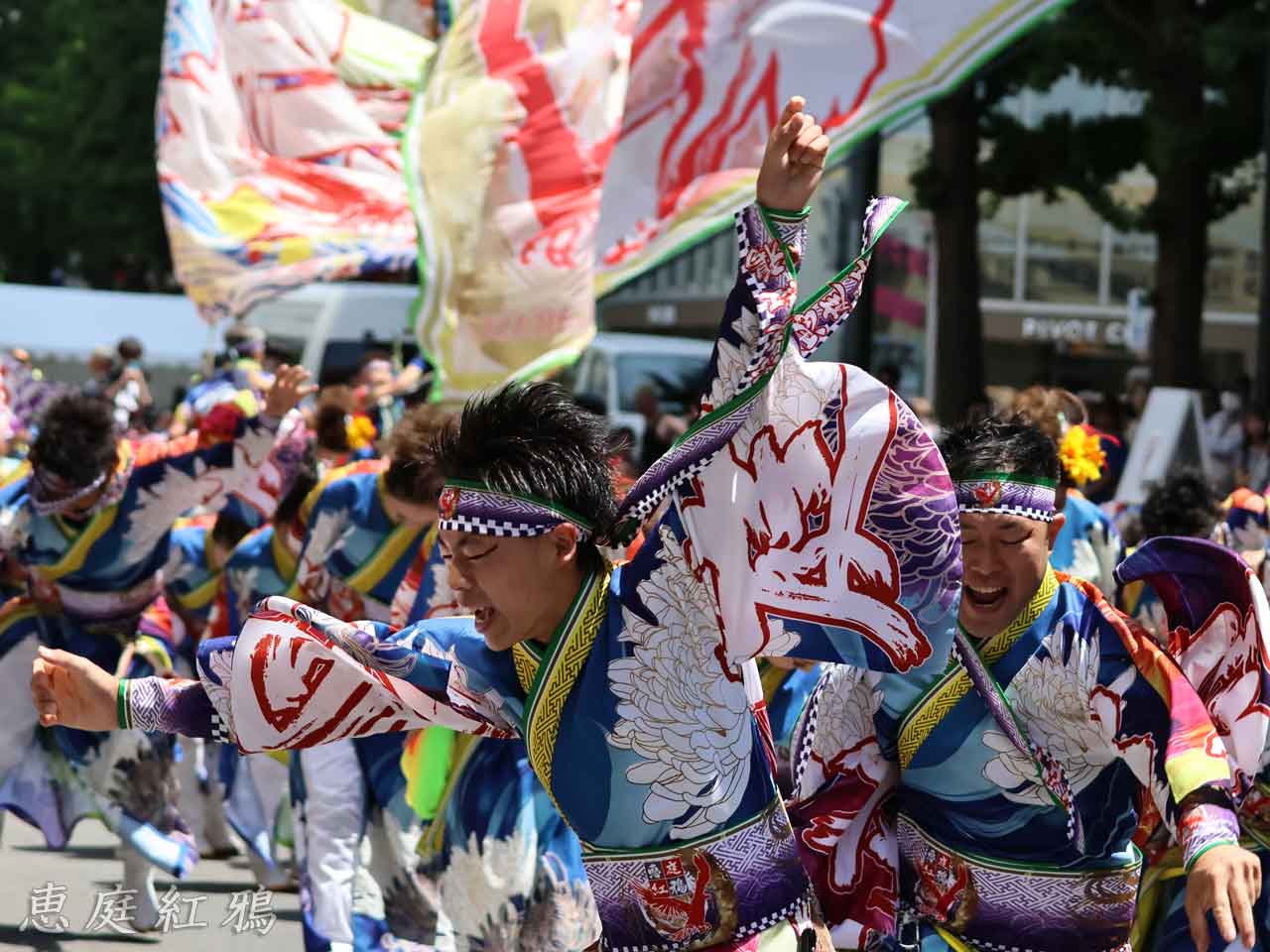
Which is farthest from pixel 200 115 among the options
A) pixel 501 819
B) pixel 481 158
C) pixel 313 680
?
pixel 313 680

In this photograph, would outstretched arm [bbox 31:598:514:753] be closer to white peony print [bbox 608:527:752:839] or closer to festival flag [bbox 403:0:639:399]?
white peony print [bbox 608:527:752:839]

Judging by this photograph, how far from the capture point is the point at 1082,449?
18.7ft

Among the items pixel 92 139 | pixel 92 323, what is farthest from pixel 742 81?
pixel 92 139

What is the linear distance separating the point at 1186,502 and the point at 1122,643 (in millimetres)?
2497

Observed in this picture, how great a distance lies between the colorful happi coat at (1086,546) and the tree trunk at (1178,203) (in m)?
10.0

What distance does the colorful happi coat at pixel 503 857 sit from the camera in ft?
17.2

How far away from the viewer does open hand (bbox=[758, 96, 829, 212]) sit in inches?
106

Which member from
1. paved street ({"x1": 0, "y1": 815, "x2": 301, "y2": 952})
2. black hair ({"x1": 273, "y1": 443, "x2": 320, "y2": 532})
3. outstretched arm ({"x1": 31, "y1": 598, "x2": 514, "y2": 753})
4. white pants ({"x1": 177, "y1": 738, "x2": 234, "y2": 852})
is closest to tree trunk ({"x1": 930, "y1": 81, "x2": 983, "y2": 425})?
white pants ({"x1": 177, "y1": 738, "x2": 234, "y2": 852})

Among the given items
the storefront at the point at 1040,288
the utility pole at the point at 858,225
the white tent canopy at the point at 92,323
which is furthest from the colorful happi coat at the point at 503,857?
the storefront at the point at 1040,288

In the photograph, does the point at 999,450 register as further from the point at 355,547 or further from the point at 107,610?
the point at 107,610

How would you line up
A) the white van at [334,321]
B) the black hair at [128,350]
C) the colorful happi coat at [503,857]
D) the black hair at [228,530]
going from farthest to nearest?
the white van at [334,321], the black hair at [128,350], the black hair at [228,530], the colorful happi coat at [503,857]

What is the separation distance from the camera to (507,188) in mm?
6809

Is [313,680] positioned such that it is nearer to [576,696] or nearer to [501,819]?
[576,696]

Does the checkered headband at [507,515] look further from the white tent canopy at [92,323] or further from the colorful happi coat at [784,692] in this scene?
the white tent canopy at [92,323]
